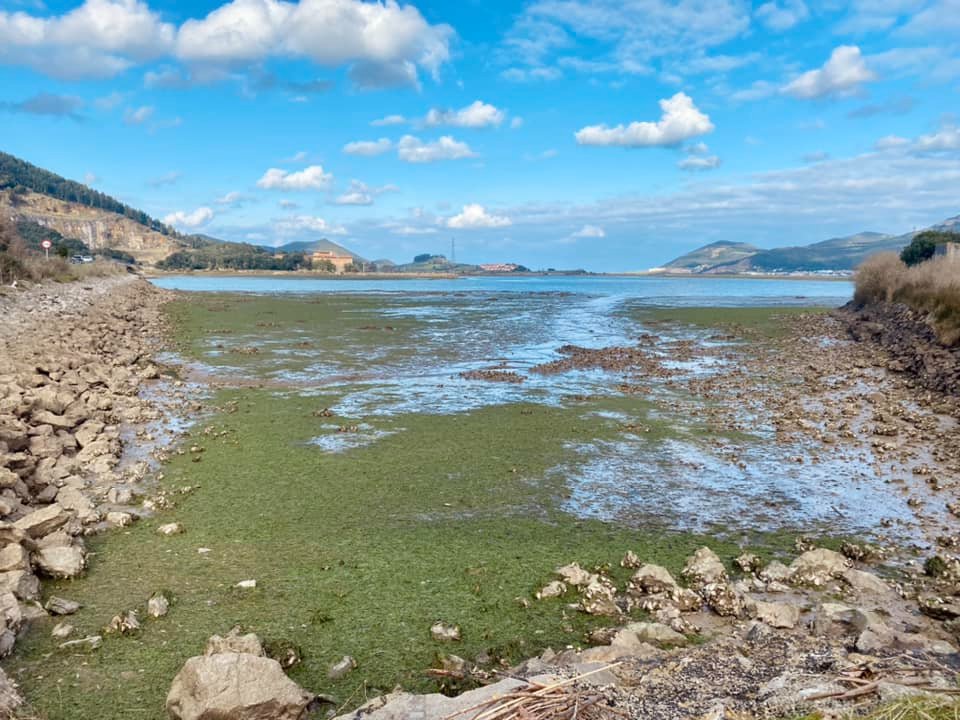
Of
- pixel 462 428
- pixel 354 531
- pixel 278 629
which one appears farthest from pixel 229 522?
pixel 462 428

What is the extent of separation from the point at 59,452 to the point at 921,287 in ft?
111

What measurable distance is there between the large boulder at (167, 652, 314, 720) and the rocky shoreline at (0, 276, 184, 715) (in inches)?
44.2

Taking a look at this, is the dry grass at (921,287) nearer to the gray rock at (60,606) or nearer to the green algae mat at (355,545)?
the green algae mat at (355,545)

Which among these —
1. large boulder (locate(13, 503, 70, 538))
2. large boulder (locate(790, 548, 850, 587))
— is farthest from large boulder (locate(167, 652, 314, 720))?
large boulder (locate(790, 548, 850, 587))

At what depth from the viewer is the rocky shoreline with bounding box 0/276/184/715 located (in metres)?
6.27

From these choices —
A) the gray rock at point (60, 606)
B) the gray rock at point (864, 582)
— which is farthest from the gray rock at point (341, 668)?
the gray rock at point (864, 582)

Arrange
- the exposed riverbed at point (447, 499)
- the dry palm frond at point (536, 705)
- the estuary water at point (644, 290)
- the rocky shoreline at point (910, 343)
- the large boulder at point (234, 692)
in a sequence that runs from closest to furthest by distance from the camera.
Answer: the dry palm frond at point (536, 705)
the large boulder at point (234, 692)
the exposed riverbed at point (447, 499)
the rocky shoreline at point (910, 343)
the estuary water at point (644, 290)

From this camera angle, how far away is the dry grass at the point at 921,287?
22.8m

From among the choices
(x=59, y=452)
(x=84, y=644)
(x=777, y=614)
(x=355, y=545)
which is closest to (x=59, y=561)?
(x=84, y=644)

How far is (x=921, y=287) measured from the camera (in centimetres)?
2952

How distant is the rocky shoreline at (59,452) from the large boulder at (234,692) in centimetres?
112

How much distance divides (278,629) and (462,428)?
848cm

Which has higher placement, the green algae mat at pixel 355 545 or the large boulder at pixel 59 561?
the large boulder at pixel 59 561

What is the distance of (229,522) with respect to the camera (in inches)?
335
